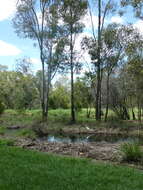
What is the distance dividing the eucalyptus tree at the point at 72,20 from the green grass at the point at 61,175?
2070 centimetres

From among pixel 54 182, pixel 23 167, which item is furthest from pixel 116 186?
pixel 23 167

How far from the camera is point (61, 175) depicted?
22.0ft

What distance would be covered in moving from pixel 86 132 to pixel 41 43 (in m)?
12.2

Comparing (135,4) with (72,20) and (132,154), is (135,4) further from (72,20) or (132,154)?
(72,20)

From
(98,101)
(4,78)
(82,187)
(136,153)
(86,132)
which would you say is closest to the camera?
(82,187)

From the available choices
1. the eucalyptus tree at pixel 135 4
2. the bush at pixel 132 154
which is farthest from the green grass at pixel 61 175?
the eucalyptus tree at pixel 135 4

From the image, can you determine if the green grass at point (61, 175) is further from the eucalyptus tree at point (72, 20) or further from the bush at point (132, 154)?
the eucalyptus tree at point (72, 20)

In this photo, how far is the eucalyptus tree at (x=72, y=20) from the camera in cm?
2942

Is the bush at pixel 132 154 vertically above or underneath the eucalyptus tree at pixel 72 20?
underneath

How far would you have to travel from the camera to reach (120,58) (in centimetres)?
3012

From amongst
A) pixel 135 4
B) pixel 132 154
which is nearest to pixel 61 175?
pixel 132 154

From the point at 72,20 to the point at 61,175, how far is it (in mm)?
→ 24840

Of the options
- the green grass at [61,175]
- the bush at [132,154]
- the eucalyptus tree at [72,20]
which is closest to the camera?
the green grass at [61,175]

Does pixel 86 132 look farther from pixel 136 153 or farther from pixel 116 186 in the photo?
pixel 116 186
